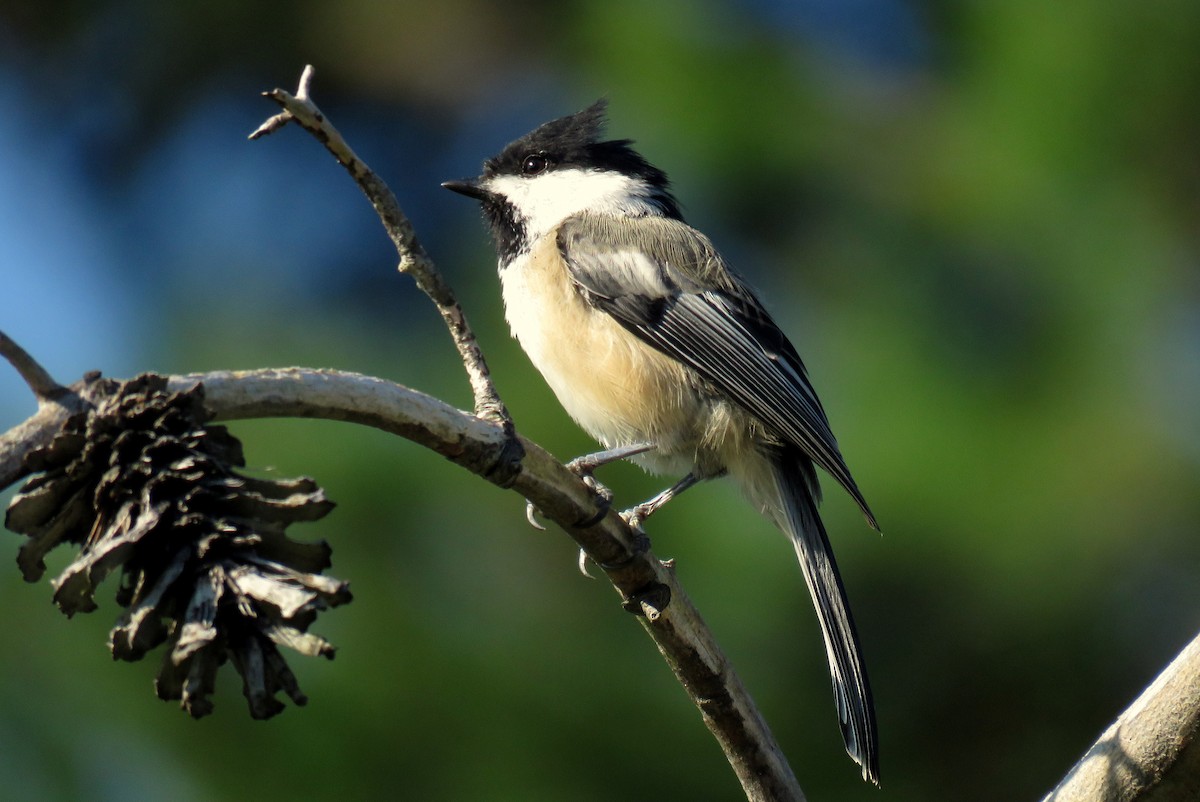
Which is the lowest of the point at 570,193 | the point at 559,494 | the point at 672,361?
the point at 559,494

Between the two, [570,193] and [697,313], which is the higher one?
[570,193]

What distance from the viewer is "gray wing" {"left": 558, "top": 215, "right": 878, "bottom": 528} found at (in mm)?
2421

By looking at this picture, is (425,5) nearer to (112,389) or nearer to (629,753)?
(629,753)

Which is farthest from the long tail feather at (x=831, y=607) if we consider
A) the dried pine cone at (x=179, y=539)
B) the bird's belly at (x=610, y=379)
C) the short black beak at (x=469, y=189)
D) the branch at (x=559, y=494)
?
the dried pine cone at (x=179, y=539)

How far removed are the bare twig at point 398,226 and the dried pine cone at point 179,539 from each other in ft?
1.38

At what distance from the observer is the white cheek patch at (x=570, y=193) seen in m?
2.81

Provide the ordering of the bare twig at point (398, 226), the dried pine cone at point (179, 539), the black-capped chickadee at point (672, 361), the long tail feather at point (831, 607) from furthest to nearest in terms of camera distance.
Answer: the black-capped chickadee at point (672, 361) → the long tail feather at point (831, 607) → the bare twig at point (398, 226) → the dried pine cone at point (179, 539)

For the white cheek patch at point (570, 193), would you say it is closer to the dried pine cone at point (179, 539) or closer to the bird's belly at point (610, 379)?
the bird's belly at point (610, 379)

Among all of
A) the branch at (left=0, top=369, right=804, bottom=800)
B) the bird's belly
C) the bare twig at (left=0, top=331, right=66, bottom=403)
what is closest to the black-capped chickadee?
the bird's belly

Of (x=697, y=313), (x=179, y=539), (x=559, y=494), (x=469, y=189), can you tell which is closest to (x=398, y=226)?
(x=559, y=494)

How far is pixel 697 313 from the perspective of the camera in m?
2.57

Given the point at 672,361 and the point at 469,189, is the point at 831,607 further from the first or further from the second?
the point at 469,189

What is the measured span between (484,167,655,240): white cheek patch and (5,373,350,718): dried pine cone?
185 cm

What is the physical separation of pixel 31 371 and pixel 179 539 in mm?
184
